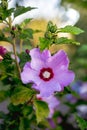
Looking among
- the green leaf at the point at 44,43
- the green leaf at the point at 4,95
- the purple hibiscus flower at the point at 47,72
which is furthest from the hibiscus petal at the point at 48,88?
the green leaf at the point at 4,95

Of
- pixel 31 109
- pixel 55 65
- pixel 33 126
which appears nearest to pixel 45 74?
pixel 55 65

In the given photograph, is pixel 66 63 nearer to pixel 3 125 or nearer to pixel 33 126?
pixel 3 125

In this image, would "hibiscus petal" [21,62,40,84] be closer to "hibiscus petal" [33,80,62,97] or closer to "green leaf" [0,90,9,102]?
"hibiscus petal" [33,80,62,97]

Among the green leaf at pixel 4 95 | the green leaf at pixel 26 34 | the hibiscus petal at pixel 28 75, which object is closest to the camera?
the hibiscus petal at pixel 28 75

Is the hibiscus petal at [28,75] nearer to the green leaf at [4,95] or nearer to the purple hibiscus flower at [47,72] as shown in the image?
the purple hibiscus flower at [47,72]

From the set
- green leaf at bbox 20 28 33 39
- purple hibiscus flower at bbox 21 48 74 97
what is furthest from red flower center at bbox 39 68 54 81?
green leaf at bbox 20 28 33 39

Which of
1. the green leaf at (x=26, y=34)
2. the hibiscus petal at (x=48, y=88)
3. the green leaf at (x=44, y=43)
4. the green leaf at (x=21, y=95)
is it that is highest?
the green leaf at (x=44, y=43)
